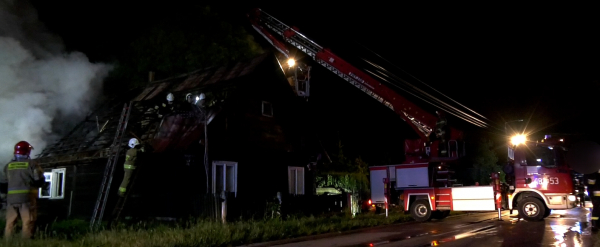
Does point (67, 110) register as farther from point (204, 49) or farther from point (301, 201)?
point (301, 201)

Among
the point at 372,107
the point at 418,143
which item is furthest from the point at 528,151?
the point at 372,107

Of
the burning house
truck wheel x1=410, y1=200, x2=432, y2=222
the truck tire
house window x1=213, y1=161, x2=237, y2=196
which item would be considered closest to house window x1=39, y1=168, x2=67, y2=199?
the burning house

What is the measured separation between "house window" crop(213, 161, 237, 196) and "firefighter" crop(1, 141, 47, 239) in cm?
604

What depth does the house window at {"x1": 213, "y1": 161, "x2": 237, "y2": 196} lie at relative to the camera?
51.2 ft

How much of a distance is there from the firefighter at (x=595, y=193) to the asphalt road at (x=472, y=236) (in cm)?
26

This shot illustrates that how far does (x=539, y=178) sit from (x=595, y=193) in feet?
8.64

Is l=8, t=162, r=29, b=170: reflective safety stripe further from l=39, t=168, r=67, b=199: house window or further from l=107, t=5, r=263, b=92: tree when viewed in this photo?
l=107, t=5, r=263, b=92: tree

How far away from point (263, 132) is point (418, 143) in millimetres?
5566

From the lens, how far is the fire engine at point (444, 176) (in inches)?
558

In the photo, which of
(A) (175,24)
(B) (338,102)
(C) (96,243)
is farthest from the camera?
(B) (338,102)

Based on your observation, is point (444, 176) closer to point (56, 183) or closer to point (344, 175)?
point (344, 175)

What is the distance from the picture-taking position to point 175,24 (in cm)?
2269

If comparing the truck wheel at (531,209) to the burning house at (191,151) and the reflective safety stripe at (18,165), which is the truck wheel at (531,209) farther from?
the reflective safety stripe at (18,165)

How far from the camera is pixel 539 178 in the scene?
14.3 m
